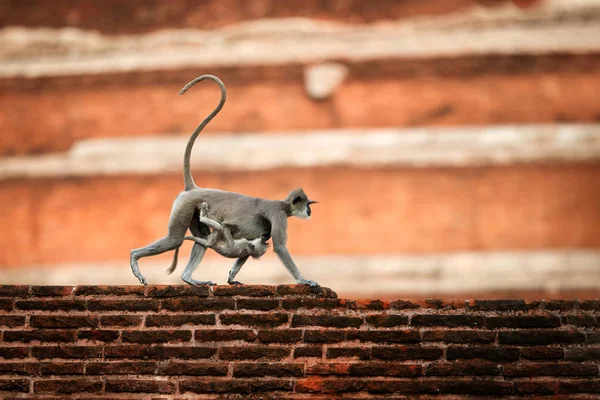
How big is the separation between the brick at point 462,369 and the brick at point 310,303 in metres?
0.52

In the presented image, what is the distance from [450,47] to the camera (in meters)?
8.19

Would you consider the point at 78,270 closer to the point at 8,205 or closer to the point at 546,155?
the point at 8,205

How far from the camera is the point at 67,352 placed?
4.48 metres

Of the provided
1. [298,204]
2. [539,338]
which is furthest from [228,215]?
[539,338]

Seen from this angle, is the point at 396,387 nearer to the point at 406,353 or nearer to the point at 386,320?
the point at 406,353

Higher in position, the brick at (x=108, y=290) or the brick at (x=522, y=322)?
the brick at (x=108, y=290)

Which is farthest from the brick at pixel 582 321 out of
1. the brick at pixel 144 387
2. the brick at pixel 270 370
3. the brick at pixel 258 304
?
the brick at pixel 144 387

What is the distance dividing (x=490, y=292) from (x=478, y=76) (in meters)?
1.91

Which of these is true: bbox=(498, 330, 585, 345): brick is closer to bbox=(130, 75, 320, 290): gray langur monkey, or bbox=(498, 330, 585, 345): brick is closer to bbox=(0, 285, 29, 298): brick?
bbox=(130, 75, 320, 290): gray langur monkey

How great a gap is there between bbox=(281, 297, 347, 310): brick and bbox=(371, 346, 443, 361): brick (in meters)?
0.28

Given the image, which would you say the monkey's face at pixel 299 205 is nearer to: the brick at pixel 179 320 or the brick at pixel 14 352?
the brick at pixel 179 320

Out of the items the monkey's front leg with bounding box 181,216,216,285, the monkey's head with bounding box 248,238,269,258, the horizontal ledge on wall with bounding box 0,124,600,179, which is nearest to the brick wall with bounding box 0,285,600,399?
the monkey's front leg with bounding box 181,216,216,285

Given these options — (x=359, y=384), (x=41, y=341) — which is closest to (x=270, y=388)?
(x=359, y=384)

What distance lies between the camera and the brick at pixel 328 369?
4.37 m
